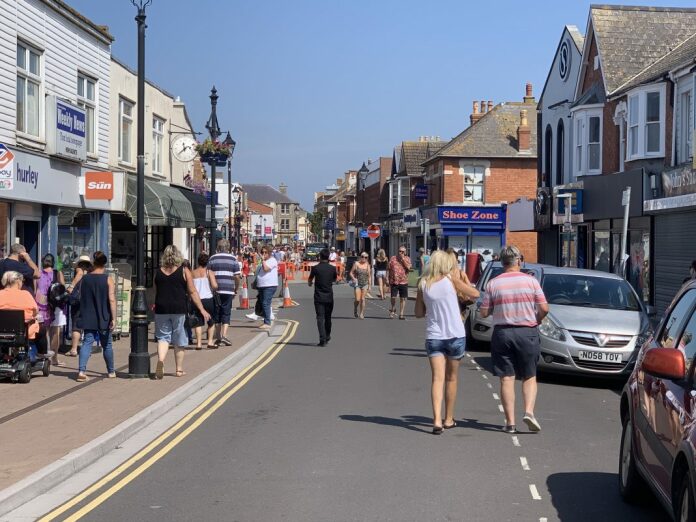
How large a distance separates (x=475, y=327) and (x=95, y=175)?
9268 millimetres

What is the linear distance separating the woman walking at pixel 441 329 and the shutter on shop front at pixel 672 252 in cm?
1637

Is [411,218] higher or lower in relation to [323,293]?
higher

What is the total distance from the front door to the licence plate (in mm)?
11196

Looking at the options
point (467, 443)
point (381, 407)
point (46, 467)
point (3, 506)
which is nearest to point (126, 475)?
point (46, 467)

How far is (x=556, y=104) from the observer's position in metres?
38.2

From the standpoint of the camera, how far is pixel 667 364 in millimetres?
5156

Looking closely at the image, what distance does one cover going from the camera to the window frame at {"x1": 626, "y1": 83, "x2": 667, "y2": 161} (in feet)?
89.9

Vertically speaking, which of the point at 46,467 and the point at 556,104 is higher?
the point at 556,104

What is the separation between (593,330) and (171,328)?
5.76m

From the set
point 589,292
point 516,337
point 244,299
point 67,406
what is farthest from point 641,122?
point 67,406

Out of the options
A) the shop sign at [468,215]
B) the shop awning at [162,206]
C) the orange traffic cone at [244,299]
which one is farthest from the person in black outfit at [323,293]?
the shop sign at [468,215]

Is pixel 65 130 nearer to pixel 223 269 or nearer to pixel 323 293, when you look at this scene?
pixel 223 269

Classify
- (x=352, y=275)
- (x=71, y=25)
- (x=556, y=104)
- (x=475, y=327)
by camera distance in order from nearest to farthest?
1. (x=475, y=327)
2. (x=71, y=25)
3. (x=352, y=275)
4. (x=556, y=104)

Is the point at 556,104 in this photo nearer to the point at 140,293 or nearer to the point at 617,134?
the point at 617,134
